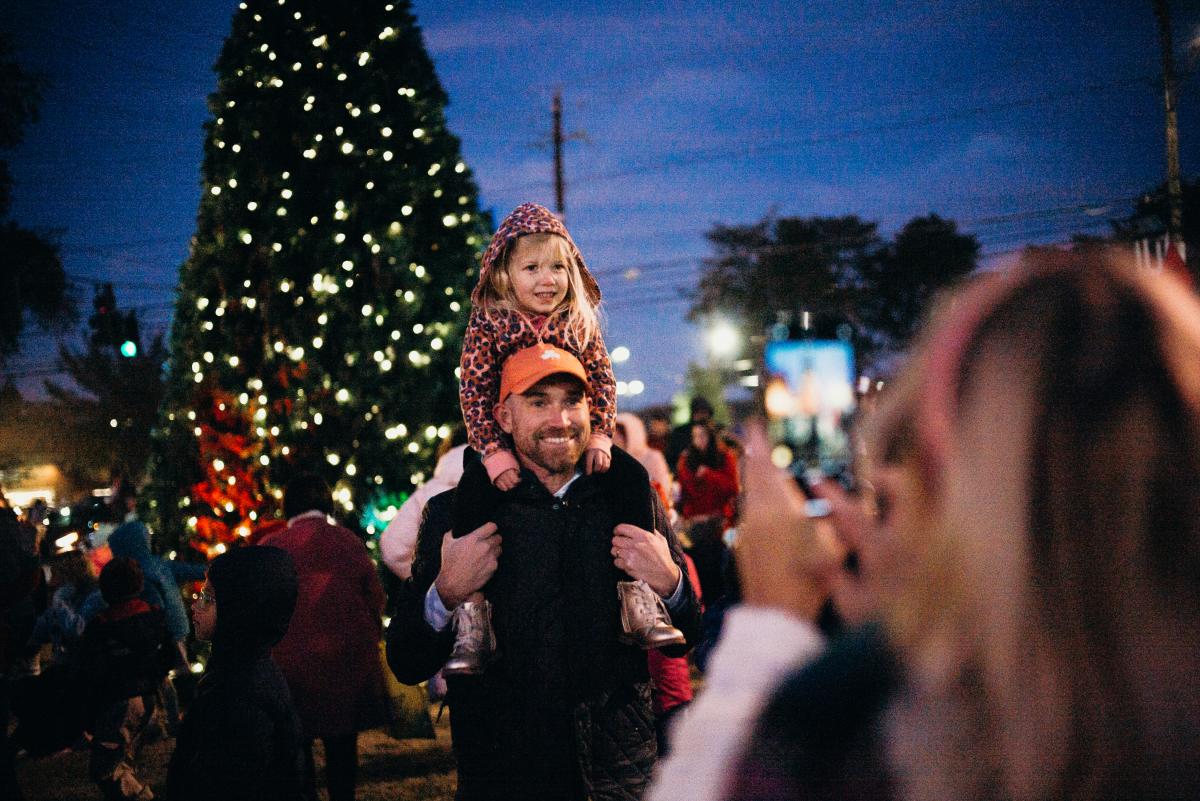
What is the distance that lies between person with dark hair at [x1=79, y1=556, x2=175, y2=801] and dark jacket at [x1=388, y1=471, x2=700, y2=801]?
14.2 ft

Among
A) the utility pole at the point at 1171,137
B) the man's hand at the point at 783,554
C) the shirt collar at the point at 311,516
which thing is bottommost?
the shirt collar at the point at 311,516

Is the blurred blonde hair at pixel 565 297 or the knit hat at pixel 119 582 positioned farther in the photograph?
the knit hat at pixel 119 582

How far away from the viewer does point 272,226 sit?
7.26m

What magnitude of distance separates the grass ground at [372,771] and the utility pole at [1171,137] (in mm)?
20393

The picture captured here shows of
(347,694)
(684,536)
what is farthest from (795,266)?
(347,694)

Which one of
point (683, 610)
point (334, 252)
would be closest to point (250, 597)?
point (683, 610)

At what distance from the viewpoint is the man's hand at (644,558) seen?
101 inches

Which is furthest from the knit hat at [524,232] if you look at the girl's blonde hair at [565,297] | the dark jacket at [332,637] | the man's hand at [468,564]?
the dark jacket at [332,637]

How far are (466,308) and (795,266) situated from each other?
179 ft

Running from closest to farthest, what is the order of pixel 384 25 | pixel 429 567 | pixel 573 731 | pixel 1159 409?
1. pixel 1159 409
2. pixel 573 731
3. pixel 429 567
4. pixel 384 25

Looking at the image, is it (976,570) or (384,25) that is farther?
(384,25)

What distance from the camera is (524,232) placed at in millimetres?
2934

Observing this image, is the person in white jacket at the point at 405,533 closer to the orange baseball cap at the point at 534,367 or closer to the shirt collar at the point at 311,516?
the shirt collar at the point at 311,516

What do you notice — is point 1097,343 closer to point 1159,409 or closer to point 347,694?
point 1159,409
